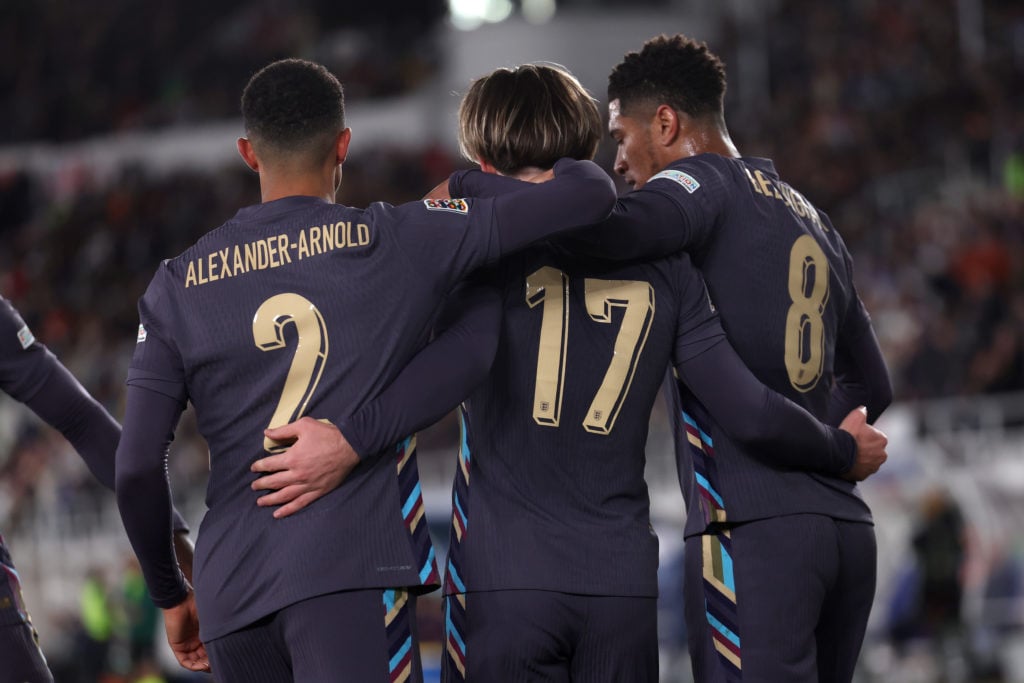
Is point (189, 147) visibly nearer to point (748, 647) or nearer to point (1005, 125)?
point (1005, 125)

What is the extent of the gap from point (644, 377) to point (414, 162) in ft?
59.6

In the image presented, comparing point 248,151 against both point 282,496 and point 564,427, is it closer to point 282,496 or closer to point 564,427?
point 282,496

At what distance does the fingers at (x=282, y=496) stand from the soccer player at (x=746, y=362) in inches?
37.4

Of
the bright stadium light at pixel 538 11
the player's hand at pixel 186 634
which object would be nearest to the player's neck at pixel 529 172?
the player's hand at pixel 186 634

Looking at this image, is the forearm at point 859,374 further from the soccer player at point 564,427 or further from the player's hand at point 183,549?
the player's hand at point 183,549

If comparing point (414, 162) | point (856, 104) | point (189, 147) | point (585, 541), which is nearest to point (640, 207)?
point (585, 541)

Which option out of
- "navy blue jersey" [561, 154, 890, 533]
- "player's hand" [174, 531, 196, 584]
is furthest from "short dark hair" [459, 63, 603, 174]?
"player's hand" [174, 531, 196, 584]

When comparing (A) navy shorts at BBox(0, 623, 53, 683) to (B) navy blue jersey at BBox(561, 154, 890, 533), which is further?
(B) navy blue jersey at BBox(561, 154, 890, 533)

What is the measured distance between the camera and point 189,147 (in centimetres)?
2484

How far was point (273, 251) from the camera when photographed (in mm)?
3396

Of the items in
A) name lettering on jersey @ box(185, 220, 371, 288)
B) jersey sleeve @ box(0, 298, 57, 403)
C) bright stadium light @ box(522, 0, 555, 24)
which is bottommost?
jersey sleeve @ box(0, 298, 57, 403)

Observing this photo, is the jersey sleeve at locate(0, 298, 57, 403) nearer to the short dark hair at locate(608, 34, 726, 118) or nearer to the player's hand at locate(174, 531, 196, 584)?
the player's hand at locate(174, 531, 196, 584)

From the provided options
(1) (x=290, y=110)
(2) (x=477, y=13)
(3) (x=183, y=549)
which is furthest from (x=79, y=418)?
(2) (x=477, y=13)

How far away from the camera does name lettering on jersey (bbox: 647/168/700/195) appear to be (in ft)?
13.0
